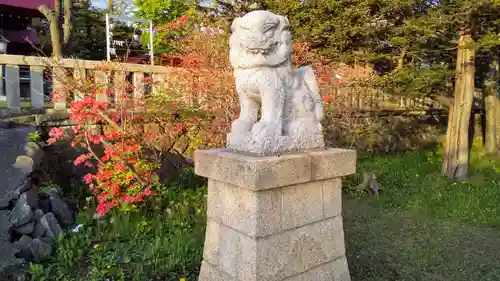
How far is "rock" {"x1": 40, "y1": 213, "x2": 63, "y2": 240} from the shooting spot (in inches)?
158

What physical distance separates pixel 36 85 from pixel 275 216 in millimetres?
4403

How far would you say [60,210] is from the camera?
14.8ft

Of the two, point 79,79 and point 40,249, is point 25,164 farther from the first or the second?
point 79,79

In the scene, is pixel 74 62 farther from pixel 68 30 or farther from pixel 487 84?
pixel 487 84

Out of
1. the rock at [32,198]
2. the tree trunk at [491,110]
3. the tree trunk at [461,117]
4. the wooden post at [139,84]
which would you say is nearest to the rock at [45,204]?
the rock at [32,198]

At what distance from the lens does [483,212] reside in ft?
18.4

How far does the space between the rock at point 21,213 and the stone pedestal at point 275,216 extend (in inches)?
82.1

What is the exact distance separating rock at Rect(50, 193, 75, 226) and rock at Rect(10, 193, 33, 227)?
1.64 ft

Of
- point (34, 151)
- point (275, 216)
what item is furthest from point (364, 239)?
point (34, 151)

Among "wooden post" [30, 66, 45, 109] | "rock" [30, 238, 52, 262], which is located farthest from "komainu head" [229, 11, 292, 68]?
"wooden post" [30, 66, 45, 109]

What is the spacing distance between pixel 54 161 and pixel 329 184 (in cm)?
424

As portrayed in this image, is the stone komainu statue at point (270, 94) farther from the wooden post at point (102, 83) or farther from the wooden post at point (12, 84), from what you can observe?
the wooden post at point (12, 84)

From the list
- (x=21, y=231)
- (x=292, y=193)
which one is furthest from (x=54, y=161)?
(x=292, y=193)

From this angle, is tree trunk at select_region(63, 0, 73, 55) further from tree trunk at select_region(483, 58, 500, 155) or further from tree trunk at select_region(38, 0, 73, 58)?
tree trunk at select_region(483, 58, 500, 155)
